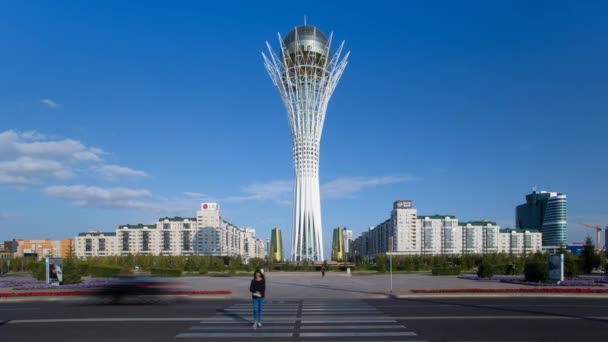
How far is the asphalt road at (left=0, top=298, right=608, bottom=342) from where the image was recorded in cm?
1180

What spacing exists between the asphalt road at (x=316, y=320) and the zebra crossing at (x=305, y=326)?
27 mm

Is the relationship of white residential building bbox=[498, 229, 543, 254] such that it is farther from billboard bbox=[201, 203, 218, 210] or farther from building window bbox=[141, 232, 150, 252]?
building window bbox=[141, 232, 150, 252]

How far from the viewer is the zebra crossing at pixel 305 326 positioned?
38.2 feet

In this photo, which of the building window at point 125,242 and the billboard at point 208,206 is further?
the billboard at point 208,206

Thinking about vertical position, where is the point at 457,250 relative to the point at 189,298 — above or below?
below

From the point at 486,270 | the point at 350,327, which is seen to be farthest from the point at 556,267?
the point at 350,327

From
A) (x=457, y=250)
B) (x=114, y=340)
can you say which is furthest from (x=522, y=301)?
(x=457, y=250)

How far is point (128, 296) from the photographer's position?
19.0m

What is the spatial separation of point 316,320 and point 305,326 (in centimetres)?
119

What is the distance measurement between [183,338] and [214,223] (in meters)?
149

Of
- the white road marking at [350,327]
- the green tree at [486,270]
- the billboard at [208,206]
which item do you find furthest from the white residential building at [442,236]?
the white road marking at [350,327]

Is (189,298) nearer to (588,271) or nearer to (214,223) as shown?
(588,271)

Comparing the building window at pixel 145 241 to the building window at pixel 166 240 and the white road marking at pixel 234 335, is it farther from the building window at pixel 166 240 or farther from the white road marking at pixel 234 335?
the white road marking at pixel 234 335

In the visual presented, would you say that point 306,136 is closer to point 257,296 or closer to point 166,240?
point 257,296
